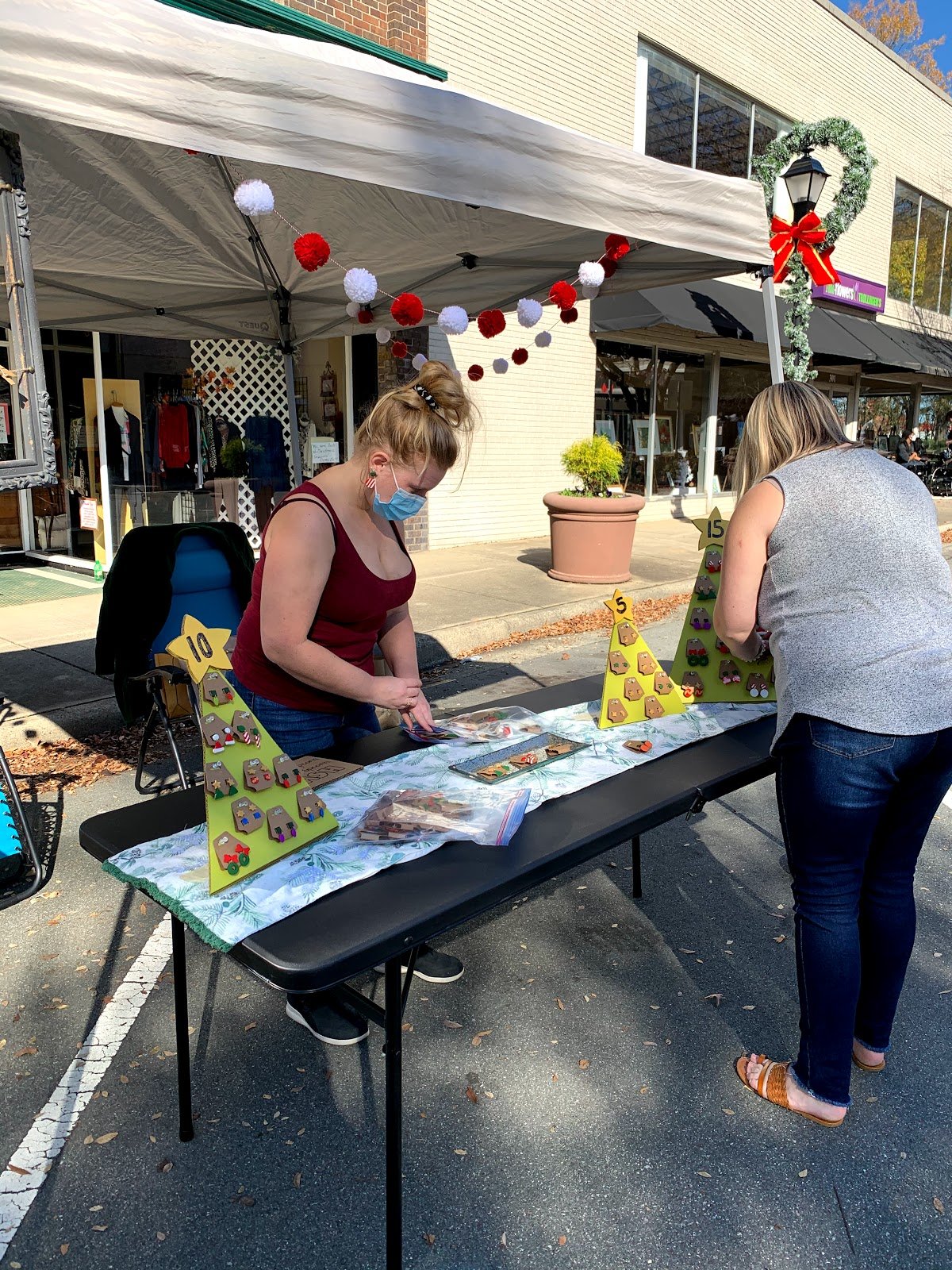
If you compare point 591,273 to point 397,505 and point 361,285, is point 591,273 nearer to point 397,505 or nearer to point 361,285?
point 361,285

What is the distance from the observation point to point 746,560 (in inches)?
77.4

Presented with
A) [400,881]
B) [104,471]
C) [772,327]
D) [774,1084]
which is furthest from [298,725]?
[104,471]

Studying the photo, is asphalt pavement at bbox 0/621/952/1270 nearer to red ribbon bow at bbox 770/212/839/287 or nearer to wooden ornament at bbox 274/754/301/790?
wooden ornament at bbox 274/754/301/790

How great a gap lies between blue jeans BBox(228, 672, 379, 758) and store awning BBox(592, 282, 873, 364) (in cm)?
858

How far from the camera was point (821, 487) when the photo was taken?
1.86 meters

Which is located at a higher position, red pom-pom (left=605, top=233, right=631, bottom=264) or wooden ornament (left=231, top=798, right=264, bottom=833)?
red pom-pom (left=605, top=233, right=631, bottom=264)

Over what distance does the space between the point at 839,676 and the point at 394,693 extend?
102 centimetres

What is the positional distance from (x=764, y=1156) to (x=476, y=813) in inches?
41.4

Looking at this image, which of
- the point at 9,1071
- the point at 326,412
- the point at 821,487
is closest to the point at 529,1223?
the point at 9,1071

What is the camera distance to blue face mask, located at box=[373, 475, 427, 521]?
85.0 inches

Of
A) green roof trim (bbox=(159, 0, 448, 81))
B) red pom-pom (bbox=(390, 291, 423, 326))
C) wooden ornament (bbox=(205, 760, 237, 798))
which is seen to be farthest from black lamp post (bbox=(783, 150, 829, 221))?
wooden ornament (bbox=(205, 760, 237, 798))

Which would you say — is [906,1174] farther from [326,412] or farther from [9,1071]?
[326,412]

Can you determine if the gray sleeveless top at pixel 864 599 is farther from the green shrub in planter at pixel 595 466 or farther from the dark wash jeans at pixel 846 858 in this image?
the green shrub in planter at pixel 595 466

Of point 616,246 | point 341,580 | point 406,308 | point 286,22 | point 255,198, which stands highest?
point 286,22
